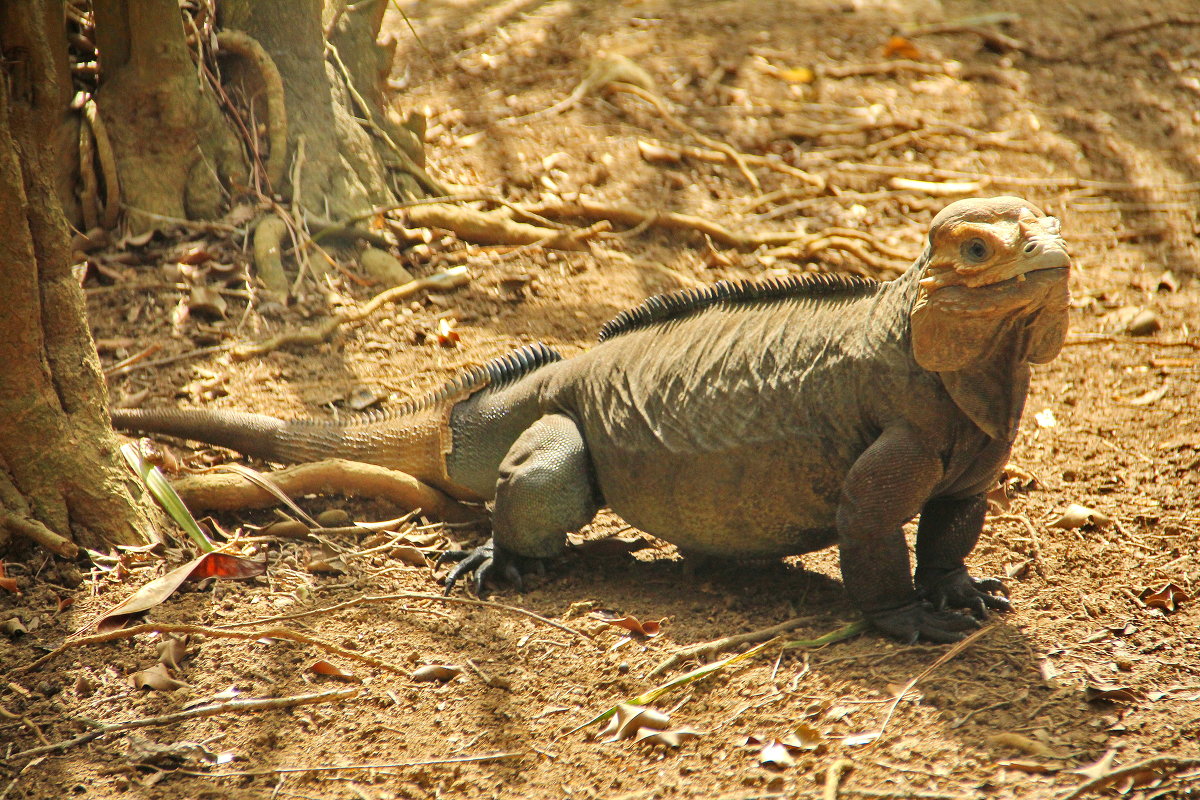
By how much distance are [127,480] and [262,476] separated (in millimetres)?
636

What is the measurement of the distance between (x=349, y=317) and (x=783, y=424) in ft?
10.7

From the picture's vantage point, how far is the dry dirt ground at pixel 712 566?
3.16 metres

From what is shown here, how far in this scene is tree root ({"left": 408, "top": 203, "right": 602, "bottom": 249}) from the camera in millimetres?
7156

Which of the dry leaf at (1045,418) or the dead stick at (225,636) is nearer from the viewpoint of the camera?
the dead stick at (225,636)

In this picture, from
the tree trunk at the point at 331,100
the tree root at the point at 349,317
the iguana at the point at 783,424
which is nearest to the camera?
the iguana at the point at 783,424

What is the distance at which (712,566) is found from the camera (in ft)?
15.0

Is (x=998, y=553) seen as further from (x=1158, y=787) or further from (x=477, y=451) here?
(x=477, y=451)

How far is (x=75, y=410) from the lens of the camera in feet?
13.1

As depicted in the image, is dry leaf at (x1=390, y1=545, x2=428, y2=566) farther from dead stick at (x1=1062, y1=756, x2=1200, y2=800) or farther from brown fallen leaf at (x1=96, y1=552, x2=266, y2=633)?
dead stick at (x1=1062, y1=756, x2=1200, y2=800)

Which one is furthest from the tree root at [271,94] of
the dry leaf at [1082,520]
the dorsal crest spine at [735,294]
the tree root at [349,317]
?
the dry leaf at [1082,520]

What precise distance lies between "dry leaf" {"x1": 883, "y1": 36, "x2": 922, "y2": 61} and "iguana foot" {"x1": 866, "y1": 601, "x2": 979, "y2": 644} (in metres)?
7.65

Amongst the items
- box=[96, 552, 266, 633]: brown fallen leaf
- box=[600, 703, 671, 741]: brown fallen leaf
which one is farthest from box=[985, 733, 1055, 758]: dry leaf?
box=[96, 552, 266, 633]: brown fallen leaf

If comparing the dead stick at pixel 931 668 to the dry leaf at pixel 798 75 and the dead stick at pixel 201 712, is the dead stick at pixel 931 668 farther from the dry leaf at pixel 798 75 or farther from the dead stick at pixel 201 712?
the dry leaf at pixel 798 75

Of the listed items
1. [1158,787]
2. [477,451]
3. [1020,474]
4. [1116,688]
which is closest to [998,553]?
[1020,474]
